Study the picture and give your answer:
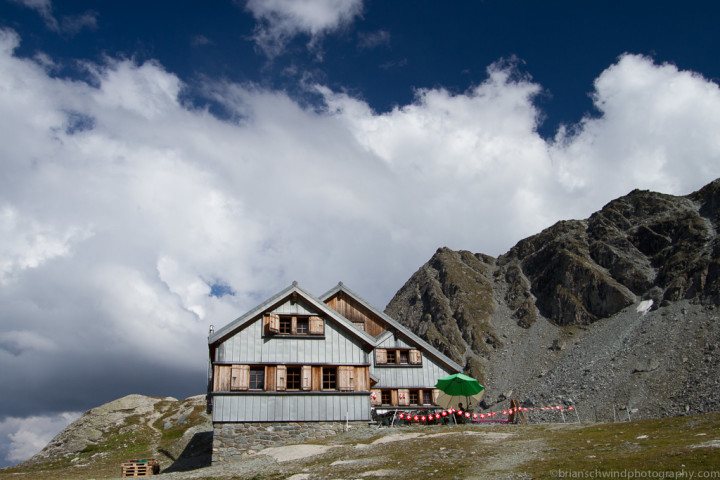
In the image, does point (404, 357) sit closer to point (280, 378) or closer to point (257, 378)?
point (280, 378)

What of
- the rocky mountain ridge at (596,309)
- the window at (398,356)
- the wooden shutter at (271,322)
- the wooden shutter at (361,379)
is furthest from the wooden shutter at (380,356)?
the rocky mountain ridge at (596,309)

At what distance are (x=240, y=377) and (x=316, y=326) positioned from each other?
5554 millimetres

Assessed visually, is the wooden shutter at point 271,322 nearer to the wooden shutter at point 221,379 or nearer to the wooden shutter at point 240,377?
the wooden shutter at point 240,377

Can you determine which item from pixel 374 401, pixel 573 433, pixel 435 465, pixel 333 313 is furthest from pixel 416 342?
pixel 435 465

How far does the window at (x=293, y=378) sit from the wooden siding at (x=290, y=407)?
29.8 inches

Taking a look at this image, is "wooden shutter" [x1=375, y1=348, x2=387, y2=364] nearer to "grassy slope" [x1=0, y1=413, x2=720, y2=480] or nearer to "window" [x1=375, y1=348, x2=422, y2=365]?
"window" [x1=375, y1=348, x2=422, y2=365]

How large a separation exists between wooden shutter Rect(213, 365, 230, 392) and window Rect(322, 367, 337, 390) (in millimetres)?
5860

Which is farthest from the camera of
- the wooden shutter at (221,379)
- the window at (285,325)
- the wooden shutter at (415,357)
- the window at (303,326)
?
the wooden shutter at (415,357)

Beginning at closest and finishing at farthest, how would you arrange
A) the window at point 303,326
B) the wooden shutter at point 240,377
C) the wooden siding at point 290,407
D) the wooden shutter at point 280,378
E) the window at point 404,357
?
the wooden siding at point 290,407
the wooden shutter at point 240,377
the wooden shutter at point 280,378
the window at point 303,326
the window at point 404,357

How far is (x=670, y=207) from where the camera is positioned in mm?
122000

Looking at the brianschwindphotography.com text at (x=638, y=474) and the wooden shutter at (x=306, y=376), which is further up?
the wooden shutter at (x=306, y=376)

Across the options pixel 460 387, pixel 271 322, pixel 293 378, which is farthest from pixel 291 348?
pixel 460 387

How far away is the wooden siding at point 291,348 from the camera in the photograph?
32.2 metres

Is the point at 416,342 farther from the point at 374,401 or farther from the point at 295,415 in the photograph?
the point at 295,415
